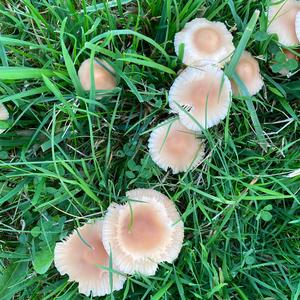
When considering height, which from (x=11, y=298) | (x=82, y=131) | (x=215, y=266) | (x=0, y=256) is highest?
(x=82, y=131)

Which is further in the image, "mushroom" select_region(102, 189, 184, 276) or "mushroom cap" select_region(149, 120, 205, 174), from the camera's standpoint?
"mushroom cap" select_region(149, 120, 205, 174)

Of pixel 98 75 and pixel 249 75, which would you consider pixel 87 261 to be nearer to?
pixel 98 75

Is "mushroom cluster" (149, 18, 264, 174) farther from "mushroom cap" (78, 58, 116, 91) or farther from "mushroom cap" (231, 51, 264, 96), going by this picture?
"mushroom cap" (78, 58, 116, 91)

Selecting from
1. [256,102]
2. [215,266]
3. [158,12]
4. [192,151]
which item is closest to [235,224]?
[215,266]

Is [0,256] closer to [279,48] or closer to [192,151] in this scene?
[192,151]

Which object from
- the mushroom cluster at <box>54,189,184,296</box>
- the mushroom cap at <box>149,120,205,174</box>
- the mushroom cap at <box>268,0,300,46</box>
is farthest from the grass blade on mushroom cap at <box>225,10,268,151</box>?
the mushroom cluster at <box>54,189,184,296</box>

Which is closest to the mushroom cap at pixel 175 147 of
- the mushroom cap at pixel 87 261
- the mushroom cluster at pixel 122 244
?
the mushroom cluster at pixel 122 244
